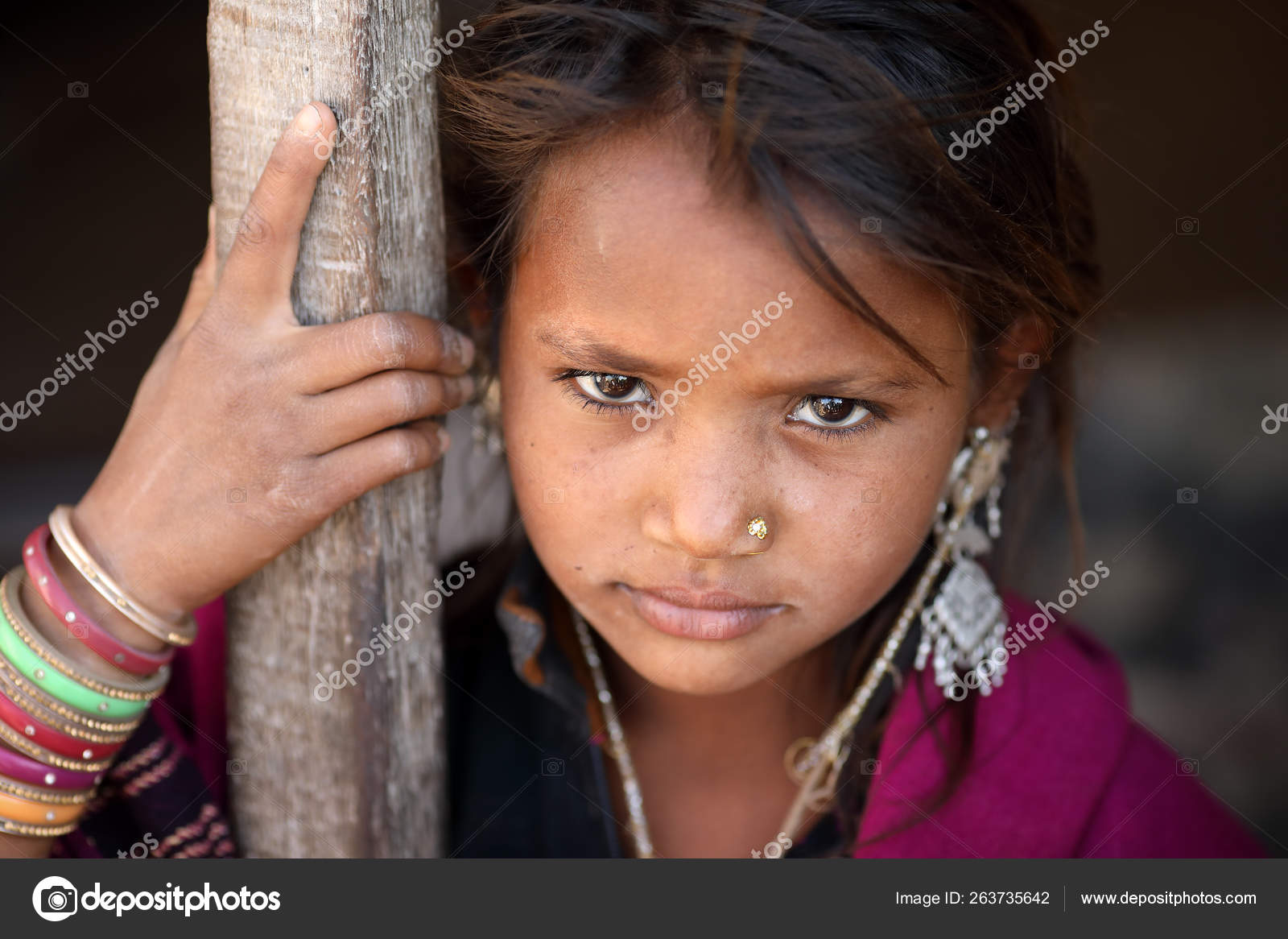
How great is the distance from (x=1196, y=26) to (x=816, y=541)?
2934mm

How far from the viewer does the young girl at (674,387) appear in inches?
45.0

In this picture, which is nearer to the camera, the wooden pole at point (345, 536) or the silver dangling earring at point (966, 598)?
the wooden pole at point (345, 536)

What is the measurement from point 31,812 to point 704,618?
80 cm

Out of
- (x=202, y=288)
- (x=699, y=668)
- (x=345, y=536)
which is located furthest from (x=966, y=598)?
(x=202, y=288)

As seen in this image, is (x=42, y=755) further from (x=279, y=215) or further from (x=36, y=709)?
(x=279, y=215)

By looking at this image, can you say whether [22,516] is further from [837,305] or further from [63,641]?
[837,305]

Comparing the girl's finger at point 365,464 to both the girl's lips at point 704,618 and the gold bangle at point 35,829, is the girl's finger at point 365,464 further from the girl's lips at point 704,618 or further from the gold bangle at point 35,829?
the gold bangle at point 35,829

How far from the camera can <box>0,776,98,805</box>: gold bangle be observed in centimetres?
122

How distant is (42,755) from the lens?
123 centimetres

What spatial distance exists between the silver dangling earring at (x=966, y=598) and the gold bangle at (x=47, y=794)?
3.60 feet

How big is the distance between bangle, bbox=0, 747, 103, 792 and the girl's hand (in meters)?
0.22

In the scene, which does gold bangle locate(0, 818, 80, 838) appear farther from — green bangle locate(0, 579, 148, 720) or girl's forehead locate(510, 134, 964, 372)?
girl's forehead locate(510, 134, 964, 372)

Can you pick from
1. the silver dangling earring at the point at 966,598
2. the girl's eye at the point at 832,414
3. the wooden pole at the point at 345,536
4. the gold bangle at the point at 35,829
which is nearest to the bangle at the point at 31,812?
the gold bangle at the point at 35,829

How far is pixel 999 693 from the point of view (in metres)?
1.58
